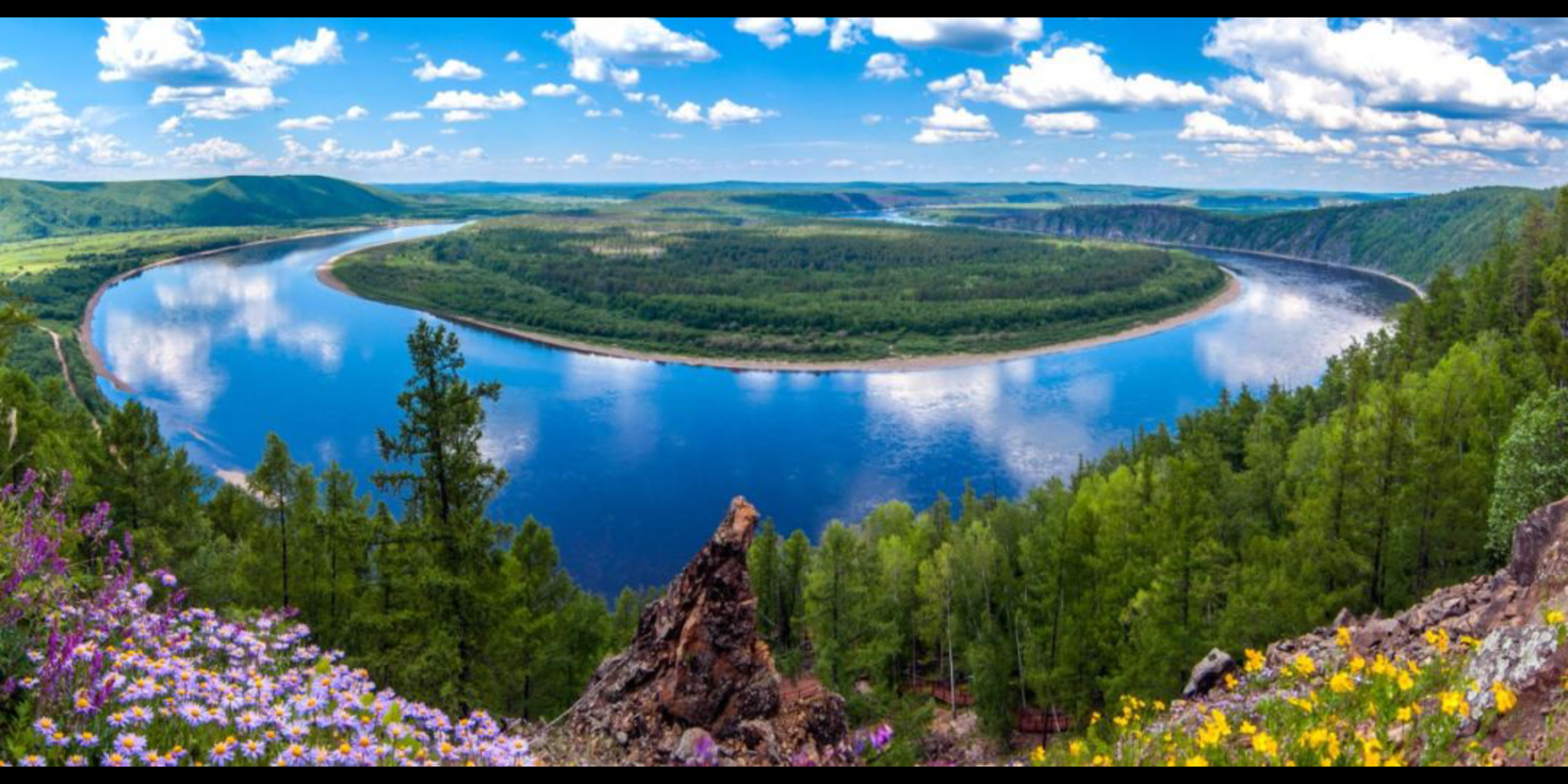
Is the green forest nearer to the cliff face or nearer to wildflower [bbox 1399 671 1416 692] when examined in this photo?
the cliff face

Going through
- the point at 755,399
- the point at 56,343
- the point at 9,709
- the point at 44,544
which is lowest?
the point at 755,399

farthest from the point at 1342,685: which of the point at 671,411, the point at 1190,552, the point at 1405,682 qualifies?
the point at 671,411

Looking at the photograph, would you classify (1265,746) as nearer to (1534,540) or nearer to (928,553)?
(1534,540)

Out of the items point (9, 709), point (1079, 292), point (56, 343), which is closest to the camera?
point (9, 709)

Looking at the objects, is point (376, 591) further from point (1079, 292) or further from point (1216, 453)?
point (1079, 292)

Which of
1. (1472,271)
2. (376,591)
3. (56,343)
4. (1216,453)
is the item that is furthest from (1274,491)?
(56,343)

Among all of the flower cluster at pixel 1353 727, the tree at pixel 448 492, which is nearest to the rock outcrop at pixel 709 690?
the tree at pixel 448 492
